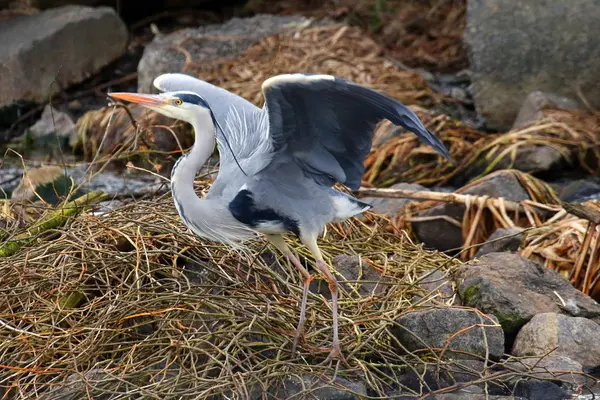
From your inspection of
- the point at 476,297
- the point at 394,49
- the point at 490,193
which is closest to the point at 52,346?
the point at 476,297

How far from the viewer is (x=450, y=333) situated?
4438 mm

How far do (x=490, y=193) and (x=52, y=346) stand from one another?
3.26m

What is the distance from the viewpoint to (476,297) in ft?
15.6

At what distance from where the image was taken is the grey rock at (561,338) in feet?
→ 14.8

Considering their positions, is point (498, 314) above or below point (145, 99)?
below

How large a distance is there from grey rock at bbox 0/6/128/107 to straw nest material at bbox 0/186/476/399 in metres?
4.74

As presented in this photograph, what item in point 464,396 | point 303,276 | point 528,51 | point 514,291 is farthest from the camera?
point 528,51

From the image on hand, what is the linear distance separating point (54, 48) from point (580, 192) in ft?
16.3

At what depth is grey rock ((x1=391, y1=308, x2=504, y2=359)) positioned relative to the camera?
4410mm

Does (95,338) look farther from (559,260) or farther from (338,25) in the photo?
(338,25)

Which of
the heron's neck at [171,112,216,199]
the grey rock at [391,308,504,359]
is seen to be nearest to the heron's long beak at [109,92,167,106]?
the heron's neck at [171,112,216,199]

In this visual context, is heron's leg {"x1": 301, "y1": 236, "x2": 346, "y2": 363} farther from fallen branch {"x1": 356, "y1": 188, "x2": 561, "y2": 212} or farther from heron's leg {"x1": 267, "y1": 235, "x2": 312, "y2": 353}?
fallen branch {"x1": 356, "y1": 188, "x2": 561, "y2": 212}

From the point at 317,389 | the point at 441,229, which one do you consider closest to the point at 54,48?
the point at 441,229

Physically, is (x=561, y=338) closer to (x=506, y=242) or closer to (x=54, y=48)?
(x=506, y=242)
